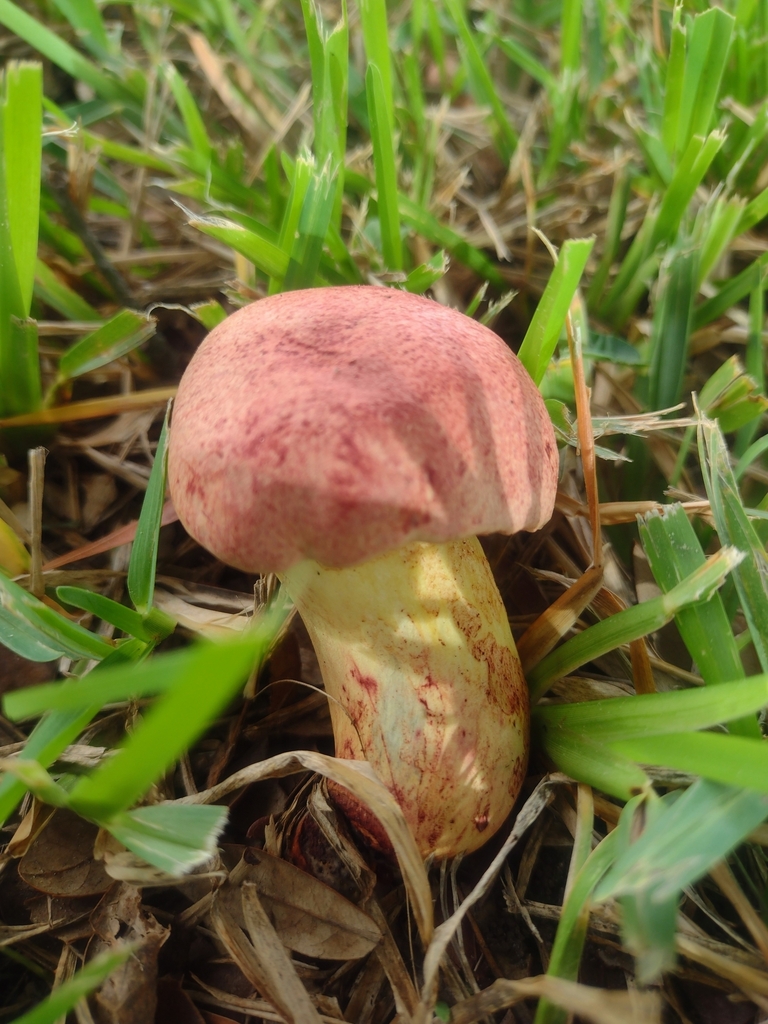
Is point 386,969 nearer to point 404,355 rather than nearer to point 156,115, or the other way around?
point 404,355

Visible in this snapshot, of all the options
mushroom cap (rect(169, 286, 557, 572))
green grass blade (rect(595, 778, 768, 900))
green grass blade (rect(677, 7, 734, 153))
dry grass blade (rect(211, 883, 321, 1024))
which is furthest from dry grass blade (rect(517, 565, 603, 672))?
green grass blade (rect(677, 7, 734, 153))

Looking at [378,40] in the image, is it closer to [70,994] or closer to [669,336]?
[669,336]

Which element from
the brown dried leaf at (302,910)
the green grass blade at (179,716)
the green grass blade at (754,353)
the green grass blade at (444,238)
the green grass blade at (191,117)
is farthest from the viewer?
the green grass blade at (191,117)

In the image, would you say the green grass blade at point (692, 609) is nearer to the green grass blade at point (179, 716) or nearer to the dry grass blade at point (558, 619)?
the dry grass blade at point (558, 619)

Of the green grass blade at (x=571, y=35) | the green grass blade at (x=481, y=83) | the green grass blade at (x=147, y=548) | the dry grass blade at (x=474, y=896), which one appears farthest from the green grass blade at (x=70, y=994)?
the green grass blade at (x=571, y=35)

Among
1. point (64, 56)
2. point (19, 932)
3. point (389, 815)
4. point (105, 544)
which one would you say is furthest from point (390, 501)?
point (64, 56)

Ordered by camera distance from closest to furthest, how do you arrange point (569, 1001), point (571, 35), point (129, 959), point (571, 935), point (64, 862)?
point (569, 1001), point (571, 935), point (129, 959), point (64, 862), point (571, 35)

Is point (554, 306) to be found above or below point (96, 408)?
above

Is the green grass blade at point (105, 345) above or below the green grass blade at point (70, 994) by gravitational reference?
above
